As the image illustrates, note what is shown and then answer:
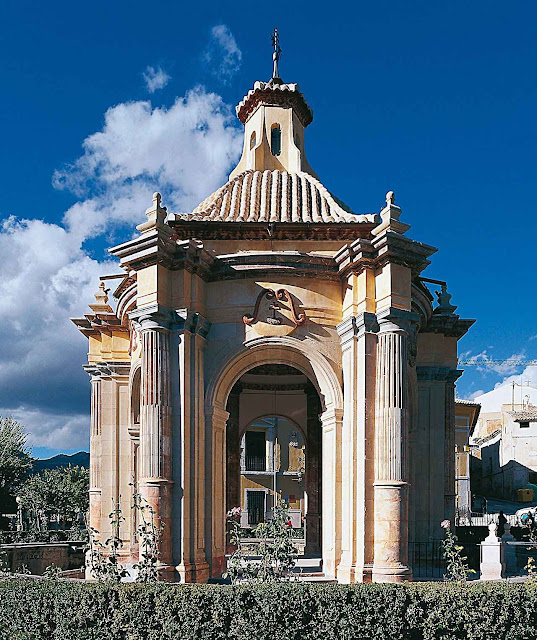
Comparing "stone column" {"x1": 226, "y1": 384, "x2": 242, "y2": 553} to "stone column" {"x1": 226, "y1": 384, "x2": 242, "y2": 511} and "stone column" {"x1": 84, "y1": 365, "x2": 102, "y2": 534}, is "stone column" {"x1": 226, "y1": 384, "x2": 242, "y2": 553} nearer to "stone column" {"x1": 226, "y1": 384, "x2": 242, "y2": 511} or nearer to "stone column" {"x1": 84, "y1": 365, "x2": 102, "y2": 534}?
"stone column" {"x1": 226, "y1": 384, "x2": 242, "y2": 511}

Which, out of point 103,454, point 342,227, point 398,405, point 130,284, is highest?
point 342,227

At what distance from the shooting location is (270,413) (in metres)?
24.3

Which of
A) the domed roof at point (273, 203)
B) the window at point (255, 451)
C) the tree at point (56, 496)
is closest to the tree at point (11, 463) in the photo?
the tree at point (56, 496)

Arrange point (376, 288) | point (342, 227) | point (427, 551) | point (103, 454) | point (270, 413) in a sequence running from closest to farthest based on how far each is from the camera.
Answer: point (376, 288)
point (342, 227)
point (427, 551)
point (103, 454)
point (270, 413)

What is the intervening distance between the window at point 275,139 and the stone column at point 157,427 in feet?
30.3

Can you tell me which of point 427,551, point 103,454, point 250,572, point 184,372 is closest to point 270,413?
point 103,454

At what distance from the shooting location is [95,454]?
21.8m

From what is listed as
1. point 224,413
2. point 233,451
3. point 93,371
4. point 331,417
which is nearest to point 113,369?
point 93,371

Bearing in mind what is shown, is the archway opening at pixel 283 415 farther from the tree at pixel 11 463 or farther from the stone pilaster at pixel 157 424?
the tree at pixel 11 463

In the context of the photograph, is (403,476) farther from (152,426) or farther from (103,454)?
(103,454)

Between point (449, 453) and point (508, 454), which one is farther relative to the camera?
point (508, 454)

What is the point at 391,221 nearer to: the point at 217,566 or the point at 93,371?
the point at 217,566

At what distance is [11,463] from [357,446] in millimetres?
26508

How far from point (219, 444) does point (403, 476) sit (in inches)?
165
